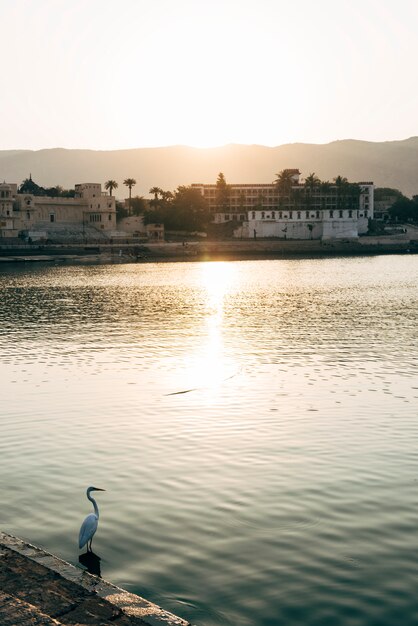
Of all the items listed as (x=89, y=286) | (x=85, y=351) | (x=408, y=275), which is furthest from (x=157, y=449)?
(x=408, y=275)

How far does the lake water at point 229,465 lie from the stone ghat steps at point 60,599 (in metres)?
0.85

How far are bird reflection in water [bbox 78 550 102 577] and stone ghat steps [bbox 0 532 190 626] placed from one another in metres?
0.74

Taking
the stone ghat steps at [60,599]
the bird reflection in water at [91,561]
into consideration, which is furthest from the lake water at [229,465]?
the stone ghat steps at [60,599]

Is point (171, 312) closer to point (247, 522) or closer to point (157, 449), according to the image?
point (157, 449)

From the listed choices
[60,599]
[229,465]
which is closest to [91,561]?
[60,599]

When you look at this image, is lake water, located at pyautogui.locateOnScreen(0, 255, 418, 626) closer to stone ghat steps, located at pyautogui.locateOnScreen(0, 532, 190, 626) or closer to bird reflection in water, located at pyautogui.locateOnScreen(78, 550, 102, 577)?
bird reflection in water, located at pyautogui.locateOnScreen(78, 550, 102, 577)

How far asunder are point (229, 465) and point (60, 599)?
9.44 m

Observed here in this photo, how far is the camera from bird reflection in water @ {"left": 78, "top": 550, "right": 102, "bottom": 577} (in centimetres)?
1438

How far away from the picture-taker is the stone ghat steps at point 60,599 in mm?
11390

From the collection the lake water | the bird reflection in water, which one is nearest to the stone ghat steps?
the bird reflection in water

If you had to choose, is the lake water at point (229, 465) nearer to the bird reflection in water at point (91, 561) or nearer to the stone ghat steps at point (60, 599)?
the bird reflection in water at point (91, 561)

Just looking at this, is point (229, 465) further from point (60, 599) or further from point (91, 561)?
point (60, 599)

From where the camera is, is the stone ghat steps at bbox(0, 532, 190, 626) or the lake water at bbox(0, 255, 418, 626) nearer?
the stone ghat steps at bbox(0, 532, 190, 626)

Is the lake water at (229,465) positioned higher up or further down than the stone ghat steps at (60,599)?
further down
